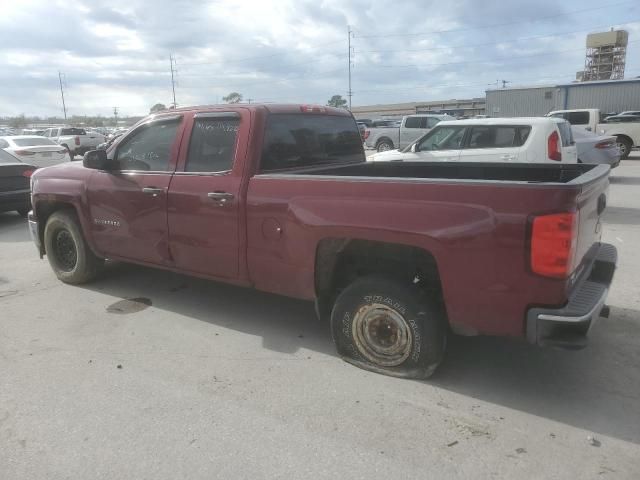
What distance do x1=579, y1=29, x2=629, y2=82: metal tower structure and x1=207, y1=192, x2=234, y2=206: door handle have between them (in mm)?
105713

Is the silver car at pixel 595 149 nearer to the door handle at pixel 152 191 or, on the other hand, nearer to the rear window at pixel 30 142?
the door handle at pixel 152 191

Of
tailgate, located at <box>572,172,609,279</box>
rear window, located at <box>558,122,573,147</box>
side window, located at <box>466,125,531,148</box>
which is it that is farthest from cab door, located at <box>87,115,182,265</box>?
rear window, located at <box>558,122,573,147</box>

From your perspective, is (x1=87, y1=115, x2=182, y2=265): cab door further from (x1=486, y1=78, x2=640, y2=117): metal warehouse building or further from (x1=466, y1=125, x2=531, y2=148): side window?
(x1=486, y1=78, x2=640, y2=117): metal warehouse building

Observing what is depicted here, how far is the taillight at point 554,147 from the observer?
820 cm

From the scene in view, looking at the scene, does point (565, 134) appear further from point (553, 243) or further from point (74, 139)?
point (74, 139)

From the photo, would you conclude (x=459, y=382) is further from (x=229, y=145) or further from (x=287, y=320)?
(x=229, y=145)

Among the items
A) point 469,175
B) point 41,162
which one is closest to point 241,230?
point 469,175

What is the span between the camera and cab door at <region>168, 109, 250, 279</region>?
13.4 ft

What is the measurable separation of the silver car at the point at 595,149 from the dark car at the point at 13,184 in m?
12.0

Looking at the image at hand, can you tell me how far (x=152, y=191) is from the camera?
4562 millimetres

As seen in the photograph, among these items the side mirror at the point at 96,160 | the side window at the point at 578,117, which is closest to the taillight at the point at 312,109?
the side mirror at the point at 96,160

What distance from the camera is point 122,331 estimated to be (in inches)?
175

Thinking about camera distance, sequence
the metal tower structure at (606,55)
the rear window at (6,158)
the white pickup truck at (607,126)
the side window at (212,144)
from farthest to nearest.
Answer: the metal tower structure at (606,55), the white pickup truck at (607,126), the rear window at (6,158), the side window at (212,144)

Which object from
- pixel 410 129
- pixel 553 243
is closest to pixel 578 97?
pixel 410 129
